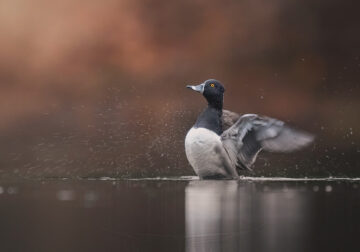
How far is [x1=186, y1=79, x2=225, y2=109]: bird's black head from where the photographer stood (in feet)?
10.8

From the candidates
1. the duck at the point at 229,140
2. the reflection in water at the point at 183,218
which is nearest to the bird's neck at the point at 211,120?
the duck at the point at 229,140

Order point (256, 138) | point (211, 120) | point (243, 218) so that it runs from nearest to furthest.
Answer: point (243, 218)
point (256, 138)
point (211, 120)

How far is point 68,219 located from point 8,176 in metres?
1.84

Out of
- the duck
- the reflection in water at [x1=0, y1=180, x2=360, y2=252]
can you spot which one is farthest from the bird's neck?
the reflection in water at [x1=0, y1=180, x2=360, y2=252]

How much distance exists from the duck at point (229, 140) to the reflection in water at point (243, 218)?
17cm

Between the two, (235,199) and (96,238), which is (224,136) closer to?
(235,199)

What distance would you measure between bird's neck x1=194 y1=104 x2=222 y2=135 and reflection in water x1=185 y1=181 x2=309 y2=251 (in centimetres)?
34

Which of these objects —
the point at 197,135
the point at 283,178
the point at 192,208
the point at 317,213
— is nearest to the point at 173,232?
the point at 192,208

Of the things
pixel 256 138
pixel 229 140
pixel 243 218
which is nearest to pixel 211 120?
pixel 229 140

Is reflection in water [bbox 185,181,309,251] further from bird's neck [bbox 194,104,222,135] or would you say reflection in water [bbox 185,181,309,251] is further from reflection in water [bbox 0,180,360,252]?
bird's neck [bbox 194,104,222,135]

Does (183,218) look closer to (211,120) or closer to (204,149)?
(204,149)

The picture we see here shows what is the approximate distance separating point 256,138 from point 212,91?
40 cm

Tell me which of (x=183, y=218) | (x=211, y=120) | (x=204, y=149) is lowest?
(x=183, y=218)

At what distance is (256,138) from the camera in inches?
122
